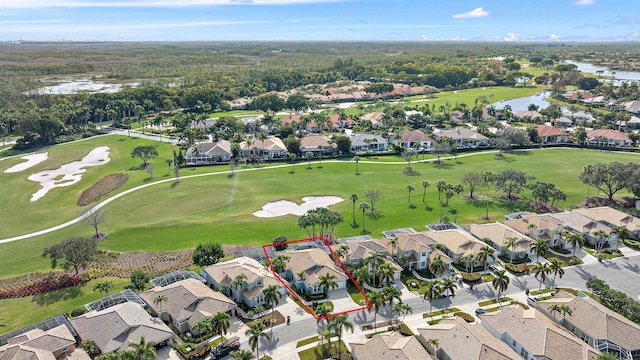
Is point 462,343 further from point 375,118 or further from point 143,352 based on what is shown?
point 375,118

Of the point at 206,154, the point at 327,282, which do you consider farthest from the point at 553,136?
the point at 327,282

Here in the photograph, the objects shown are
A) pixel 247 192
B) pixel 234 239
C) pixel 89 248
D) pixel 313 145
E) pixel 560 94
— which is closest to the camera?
pixel 89 248

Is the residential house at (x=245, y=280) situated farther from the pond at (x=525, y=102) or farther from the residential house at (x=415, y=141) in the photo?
the pond at (x=525, y=102)

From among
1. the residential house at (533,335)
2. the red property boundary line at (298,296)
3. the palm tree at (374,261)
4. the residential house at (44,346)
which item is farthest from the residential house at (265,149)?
the residential house at (533,335)

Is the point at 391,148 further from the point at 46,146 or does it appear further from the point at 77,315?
the point at 46,146

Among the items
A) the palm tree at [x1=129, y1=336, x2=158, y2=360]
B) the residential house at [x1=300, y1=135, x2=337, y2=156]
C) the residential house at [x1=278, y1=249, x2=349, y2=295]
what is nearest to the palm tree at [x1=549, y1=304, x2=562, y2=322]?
the residential house at [x1=278, y1=249, x2=349, y2=295]

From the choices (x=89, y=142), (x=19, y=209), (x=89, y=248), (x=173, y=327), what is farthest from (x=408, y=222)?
(x=89, y=142)
